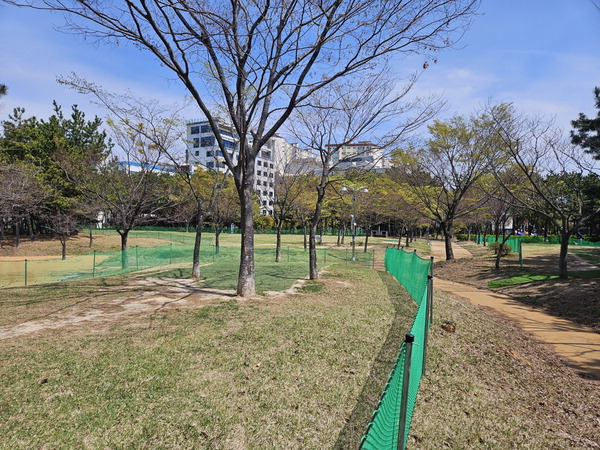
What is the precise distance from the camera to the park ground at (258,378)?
3.81 meters

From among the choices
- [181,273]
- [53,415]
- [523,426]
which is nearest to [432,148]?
[181,273]

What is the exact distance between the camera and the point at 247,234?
10.1 m

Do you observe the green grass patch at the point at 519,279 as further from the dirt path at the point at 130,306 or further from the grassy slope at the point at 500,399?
the dirt path at the point at 130,306

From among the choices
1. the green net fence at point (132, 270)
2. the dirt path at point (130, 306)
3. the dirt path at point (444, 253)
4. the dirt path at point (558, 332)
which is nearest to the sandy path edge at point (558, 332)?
the dirt path at point (558, 332)

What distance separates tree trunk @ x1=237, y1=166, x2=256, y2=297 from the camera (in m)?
10.0

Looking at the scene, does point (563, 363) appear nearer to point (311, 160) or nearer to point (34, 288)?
point (34, 288)

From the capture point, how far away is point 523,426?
166 inches

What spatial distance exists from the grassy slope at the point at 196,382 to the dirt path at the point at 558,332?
3342mm

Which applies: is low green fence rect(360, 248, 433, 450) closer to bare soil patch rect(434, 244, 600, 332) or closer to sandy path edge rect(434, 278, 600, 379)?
sandy path edge rect(434, 278, 600, 379)

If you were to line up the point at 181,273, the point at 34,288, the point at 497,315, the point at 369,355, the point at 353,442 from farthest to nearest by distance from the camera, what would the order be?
the point at 181,273, the point at 34,288, the point at 497,315, the point at 369,355, the point at 353,442

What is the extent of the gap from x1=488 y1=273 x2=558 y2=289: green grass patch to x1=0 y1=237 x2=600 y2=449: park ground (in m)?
6.44

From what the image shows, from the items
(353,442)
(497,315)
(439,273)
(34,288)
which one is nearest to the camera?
(353,442)

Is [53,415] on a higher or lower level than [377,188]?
lower

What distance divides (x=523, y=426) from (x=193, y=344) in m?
5.02
